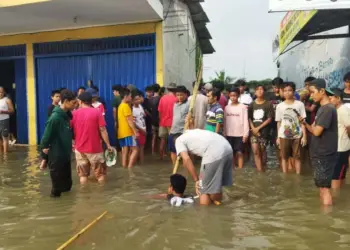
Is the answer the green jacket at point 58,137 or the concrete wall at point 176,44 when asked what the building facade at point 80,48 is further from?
the green jacket at point 58,137

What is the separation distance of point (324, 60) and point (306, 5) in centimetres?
613

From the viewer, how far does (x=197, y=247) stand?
400 centimetres

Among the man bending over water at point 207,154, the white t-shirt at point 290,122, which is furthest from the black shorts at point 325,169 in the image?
the white t-shirt at point 290,122

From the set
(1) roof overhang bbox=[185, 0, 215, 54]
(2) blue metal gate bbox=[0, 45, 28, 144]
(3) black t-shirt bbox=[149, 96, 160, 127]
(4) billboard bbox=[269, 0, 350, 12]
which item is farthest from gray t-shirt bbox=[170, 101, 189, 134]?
(1) roof overhang bbox=[185, 0, 215, 54]

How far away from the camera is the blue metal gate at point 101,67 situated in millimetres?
11062

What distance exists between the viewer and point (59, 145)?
19.8 ft

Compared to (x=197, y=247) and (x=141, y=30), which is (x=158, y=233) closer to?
(x=197, y=247)

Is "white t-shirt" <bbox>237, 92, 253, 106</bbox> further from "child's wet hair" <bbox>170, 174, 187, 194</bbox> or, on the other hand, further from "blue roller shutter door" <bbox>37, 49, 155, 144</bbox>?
"child's wet hair" <bbox>170, 174, 187, 194</bbox>

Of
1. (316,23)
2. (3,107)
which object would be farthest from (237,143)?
(3,107)

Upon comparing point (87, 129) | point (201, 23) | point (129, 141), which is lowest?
point (129, 141)

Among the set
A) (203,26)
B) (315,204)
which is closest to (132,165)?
(315,204)

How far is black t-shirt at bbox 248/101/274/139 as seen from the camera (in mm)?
7734

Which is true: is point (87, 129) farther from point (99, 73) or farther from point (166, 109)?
point (99, 73)

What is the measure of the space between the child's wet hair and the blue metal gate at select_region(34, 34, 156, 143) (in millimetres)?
5793
